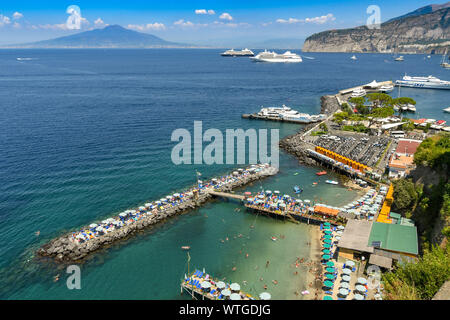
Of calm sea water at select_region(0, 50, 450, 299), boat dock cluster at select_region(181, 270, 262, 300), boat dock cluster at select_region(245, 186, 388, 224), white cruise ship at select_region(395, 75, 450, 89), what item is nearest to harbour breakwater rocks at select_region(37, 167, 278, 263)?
calm sea water at select_region(0, 50, 450, 299)

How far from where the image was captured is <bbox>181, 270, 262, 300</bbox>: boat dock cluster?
3103cm

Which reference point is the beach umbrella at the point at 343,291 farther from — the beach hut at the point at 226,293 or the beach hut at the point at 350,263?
the beach hut at the point at 226,293

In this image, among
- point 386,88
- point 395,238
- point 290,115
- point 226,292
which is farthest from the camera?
point 386,88

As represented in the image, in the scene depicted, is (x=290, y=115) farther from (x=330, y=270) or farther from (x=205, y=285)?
(x=205, y=285)

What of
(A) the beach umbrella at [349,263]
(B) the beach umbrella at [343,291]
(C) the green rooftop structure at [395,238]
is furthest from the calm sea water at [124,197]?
(C) the green rooftop structure at [395,238]

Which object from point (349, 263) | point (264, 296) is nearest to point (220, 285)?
point (264, 296)

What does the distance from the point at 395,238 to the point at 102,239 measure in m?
37.8

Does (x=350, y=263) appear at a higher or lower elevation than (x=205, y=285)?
higher

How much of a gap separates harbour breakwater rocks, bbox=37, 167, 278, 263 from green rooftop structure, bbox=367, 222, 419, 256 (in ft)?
86.8

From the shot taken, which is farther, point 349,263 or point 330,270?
point 349,263

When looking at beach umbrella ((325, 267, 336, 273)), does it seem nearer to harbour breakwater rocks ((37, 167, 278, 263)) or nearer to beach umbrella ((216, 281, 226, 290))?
beach umbrella ((216, 281, 226, 290))

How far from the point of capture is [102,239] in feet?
133

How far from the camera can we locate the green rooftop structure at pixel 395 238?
1364 inches
